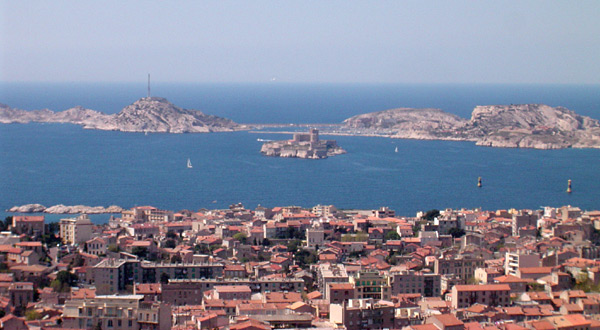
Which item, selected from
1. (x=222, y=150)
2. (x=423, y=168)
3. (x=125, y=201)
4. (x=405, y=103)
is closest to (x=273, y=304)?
(x=125, y=201)

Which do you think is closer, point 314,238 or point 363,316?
point 363,316

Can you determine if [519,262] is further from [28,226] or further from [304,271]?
[28,226]

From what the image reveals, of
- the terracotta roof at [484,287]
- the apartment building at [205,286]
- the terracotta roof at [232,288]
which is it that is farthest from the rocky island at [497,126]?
the terracotta roof at [232,288]

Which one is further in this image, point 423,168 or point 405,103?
point 405,103

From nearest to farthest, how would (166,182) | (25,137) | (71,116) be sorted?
(166,182), (25,137), (71,116)

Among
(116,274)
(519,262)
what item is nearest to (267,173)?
(519,262)

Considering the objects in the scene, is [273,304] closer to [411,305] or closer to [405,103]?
[411,305]
